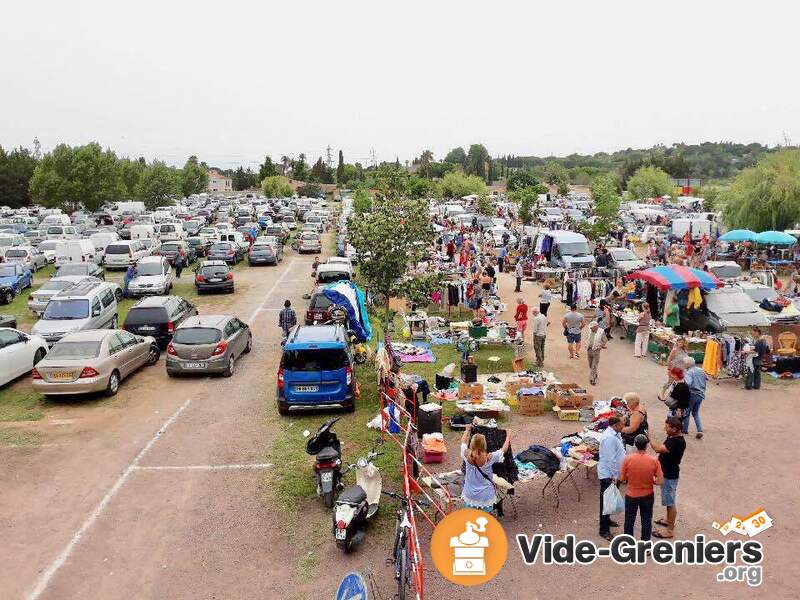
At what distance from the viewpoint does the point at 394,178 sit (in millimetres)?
25453

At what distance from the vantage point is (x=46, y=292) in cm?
2305

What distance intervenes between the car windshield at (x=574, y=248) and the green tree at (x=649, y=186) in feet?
203

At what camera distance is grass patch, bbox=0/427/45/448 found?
1177 centimetres

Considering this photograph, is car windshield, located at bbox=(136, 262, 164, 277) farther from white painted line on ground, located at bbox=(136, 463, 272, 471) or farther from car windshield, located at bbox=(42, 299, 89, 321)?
white painted line on ground, located at bbox=(136, 463, 272, 471)

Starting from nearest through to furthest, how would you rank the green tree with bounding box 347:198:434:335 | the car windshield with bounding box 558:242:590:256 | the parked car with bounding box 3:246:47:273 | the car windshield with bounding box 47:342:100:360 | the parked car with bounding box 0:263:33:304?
the car windshield with bounding box 47:342:100:360
the green tree with bounding box 347:198:434:335
the parked car with bounding box 0:263:33:304
the parked car with bounding box 3:246:47:273
the car windshield with bounding box 558:242:590:256

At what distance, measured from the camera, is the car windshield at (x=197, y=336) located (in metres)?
15.5

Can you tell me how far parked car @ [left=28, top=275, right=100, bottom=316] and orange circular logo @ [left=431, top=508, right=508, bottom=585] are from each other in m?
20.4

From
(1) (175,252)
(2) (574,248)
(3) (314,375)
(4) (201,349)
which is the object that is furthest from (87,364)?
(2) (574,248)

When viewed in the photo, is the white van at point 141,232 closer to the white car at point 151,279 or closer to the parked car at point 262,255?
the parked car at point 262,255

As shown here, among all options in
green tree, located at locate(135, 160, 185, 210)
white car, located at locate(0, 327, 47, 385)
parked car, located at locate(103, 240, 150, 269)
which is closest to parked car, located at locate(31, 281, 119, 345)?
white car, located at locate(0, 327, 47, 385)

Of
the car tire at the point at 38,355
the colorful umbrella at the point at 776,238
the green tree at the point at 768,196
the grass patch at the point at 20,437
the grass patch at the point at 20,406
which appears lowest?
the grass patch at the point at 20,437

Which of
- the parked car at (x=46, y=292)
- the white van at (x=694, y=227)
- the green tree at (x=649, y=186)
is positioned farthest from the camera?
the green tree at (x=649, y=186)

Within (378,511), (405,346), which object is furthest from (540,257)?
(378,511)

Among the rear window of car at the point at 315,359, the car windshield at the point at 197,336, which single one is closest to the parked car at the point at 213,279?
the car windshield at the point at 197,336
